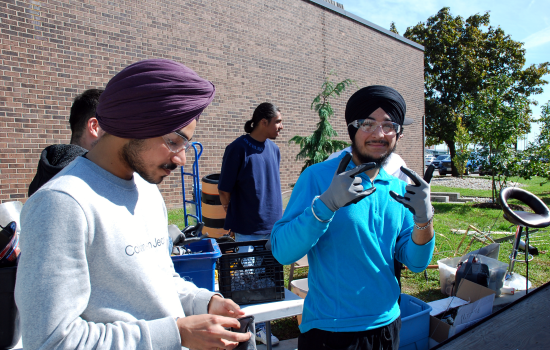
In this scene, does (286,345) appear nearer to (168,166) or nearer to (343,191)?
(343,191)

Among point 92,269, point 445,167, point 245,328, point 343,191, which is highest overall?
point 343,191

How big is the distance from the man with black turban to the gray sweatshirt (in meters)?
0.67

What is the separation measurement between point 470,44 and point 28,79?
2623cm

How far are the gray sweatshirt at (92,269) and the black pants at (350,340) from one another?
0.74m

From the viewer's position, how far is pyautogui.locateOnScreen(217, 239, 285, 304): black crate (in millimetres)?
2385

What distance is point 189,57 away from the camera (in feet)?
28.1

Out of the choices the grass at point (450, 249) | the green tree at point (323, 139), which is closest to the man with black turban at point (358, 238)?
the grass at point (450, 249)

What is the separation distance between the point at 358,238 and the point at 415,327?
71.2 inches

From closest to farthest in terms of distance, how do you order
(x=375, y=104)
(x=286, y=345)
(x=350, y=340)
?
(x=350, y=340) < (x=375, y=104) < (x=286, y=345)

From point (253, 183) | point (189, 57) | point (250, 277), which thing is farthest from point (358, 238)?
point (189, 57)

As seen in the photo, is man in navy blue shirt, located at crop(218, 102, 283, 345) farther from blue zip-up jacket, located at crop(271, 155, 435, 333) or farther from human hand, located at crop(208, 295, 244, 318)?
human hand, located at crop(208, 295, 244, 318)

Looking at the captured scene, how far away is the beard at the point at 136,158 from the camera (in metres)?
1.08

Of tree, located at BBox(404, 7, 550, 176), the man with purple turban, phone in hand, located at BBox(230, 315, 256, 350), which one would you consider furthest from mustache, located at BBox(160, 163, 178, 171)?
tree, located at BBox(404, 7, 550, 176)

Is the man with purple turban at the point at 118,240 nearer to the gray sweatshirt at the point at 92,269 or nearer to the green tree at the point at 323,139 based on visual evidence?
the gray sweatshirt at the point at 92,269
